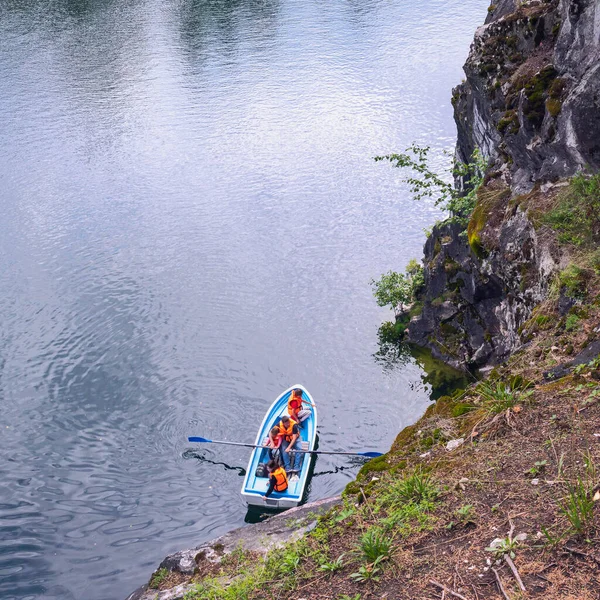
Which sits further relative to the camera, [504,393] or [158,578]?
[158,578]

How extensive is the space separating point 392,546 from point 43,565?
15.7 meters

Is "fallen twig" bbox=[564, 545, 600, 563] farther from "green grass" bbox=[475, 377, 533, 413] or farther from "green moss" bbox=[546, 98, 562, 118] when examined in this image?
"green moss" bbox=[546, 98, 562, 118]

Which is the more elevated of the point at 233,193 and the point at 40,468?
the point at 233,193

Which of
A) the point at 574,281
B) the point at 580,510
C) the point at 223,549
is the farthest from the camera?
the point at 223,549

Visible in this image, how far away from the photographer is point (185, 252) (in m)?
34.6

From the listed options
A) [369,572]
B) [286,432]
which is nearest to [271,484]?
[286,432]

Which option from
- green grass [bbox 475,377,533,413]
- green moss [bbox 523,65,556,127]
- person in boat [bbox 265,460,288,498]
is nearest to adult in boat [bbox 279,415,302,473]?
person in boat [bbox 265,460,288,498]

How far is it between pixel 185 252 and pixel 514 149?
19653 mm

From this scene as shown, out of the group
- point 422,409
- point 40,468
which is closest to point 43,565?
point 40,468

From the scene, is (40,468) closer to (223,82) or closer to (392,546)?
(392,546)

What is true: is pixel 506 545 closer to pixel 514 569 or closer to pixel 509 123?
pixel 514 569

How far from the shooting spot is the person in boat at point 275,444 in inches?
850

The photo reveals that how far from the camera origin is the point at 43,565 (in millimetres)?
20234

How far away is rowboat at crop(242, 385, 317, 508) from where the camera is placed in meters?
20.6
